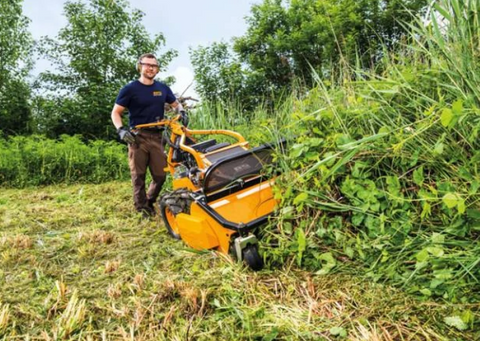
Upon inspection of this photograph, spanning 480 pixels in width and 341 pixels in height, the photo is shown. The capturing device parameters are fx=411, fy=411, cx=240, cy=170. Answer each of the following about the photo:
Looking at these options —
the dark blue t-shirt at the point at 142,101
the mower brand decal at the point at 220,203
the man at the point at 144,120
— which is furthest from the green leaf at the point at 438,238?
the dark blue t-shirt at the point at 142,101

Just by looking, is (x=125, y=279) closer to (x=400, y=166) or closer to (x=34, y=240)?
(x=34, y=240)

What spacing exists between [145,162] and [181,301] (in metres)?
2.88

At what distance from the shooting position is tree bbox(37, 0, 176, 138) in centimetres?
1485

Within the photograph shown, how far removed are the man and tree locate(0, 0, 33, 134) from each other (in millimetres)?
11030

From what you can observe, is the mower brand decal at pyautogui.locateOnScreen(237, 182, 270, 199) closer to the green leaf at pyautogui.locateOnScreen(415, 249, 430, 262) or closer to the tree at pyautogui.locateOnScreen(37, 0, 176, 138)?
the green leaf at pyautogui.locateOnScreen(415, 249, 430, 262)

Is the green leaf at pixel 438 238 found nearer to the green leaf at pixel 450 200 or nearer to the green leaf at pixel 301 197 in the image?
the green leaf at pixel 450 200

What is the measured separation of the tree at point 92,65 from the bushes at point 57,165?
575 cm

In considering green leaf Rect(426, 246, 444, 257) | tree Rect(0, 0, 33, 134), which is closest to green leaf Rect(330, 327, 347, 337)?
green leaf Rect(426, 246, 444, 257)

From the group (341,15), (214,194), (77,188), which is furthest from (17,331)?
(341,15)

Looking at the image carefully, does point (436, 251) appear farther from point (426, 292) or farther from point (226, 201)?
point (226, 201)

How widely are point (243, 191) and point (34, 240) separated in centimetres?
232

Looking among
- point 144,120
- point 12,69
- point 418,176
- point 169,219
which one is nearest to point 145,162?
point 144,120

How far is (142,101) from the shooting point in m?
5.04

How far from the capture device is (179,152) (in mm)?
4285
